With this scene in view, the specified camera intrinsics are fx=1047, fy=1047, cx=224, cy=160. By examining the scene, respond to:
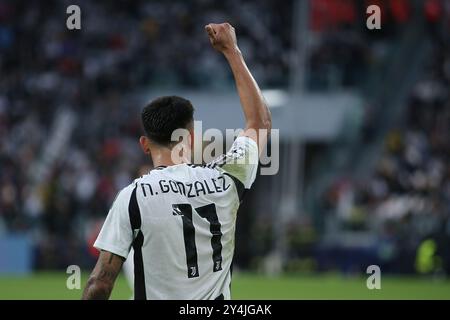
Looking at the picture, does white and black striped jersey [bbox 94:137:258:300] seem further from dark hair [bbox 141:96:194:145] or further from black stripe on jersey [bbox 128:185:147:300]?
dark hair [bbox 141:96:194:145]

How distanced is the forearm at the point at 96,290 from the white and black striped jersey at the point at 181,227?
0.14m

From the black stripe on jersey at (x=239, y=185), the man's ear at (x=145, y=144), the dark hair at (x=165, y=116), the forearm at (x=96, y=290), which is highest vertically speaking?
the dark hair at (x=165, y=116)

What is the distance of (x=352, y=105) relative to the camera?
25984 millimetres

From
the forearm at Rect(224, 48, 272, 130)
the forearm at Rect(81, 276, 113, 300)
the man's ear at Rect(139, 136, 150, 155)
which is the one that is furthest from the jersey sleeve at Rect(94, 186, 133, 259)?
the forearm at Rect(224, 48, 272, 130)

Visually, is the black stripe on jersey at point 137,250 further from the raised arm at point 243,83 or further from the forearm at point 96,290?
the raised arm at point 243,83

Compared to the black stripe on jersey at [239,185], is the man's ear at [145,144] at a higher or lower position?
higher

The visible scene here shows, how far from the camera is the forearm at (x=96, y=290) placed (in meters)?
4.41

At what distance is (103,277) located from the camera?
4.47 metres

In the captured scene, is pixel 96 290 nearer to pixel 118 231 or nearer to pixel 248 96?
pixel 118 231

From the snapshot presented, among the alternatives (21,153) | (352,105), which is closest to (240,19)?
(352,105)

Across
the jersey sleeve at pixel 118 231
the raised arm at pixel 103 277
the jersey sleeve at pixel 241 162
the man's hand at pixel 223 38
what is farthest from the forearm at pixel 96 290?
the man's hand at pixel 223 38
